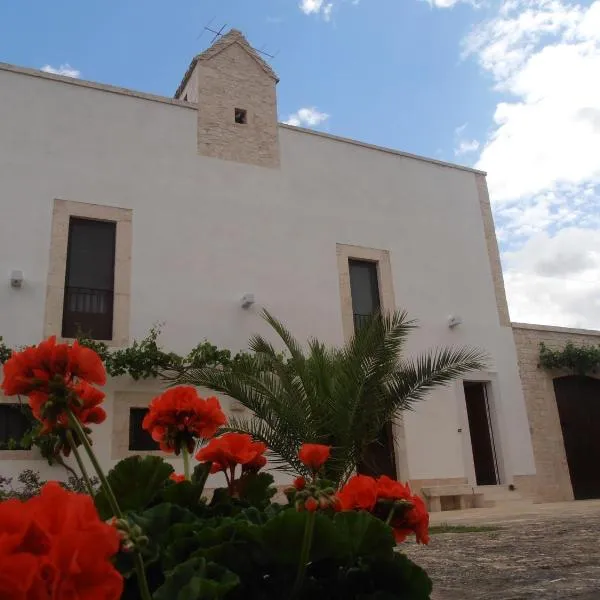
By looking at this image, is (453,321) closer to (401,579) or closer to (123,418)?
(123,418)

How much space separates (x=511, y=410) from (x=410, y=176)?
5512mm

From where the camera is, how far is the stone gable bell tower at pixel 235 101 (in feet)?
38.9

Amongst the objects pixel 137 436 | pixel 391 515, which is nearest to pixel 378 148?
pixel 137 436

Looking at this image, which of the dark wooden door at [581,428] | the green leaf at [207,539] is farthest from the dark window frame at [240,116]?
the green leaf at [207,539]

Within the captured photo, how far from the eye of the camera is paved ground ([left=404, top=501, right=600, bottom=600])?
2.55m

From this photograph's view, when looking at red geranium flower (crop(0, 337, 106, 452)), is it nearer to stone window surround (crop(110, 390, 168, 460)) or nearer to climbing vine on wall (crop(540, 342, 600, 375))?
stone window surround (crop(110, 390, 168, 460))

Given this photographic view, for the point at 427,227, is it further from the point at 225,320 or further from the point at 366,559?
the point at 366,559

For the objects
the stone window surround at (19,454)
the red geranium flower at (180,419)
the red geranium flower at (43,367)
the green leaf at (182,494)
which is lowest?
the green leaf at (182,494)

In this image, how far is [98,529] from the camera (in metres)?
0.66

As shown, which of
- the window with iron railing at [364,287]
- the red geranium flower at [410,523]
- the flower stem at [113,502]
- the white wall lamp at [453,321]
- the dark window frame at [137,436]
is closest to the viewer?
the flower stem at [113,502]

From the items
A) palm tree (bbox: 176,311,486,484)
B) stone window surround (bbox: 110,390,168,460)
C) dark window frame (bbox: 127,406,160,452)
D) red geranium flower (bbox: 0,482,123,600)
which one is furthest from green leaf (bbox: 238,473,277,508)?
dark window frame (bbox: 127,406,160,452)

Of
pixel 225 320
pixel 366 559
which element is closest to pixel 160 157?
pixel 225 320

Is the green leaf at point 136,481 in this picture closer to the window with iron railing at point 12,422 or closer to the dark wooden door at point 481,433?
the window with iron railing at point 12,422

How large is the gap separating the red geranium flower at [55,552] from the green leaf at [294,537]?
40 centimetres
